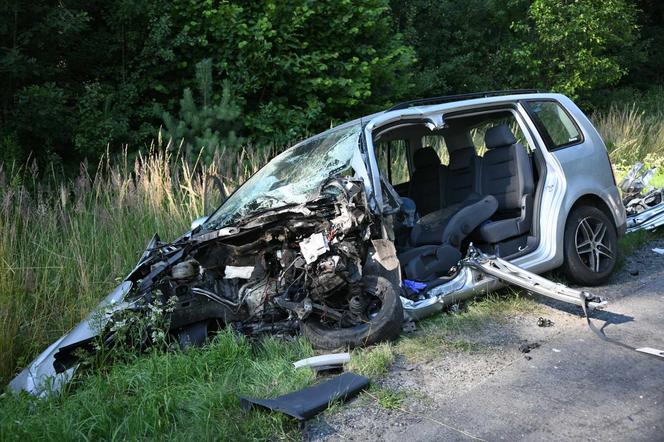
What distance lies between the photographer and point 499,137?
6.54 metres

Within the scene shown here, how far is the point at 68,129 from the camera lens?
34.3ft

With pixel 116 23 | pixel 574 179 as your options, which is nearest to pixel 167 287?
pixel 574 179

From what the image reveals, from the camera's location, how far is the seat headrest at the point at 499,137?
6496mm

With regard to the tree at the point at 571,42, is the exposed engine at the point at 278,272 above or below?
below

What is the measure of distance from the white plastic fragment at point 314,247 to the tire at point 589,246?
8.56 feet

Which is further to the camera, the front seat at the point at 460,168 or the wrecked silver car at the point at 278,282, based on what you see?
the front seat at the point at 460,168

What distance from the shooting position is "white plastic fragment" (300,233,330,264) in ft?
15.9

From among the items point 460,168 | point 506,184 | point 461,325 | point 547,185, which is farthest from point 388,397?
point 460,168

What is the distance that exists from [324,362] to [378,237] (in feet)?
3.73

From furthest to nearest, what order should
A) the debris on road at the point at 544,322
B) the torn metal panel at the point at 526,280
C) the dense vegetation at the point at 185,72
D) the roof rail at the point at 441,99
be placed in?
the dense vegetation at the point at 185,72
the roof rail at the point at 441,99
the debris on road at the point at 544,322
the torn metal panel at the point at 526,280

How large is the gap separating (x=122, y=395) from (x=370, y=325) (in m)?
1.79

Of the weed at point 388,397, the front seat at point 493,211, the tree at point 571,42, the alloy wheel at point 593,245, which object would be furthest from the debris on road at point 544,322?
the tree at point 571,42

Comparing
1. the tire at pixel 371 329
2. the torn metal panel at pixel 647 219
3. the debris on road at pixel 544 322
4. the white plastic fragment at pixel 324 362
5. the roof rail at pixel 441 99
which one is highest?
the roof rail at pixel 441 99

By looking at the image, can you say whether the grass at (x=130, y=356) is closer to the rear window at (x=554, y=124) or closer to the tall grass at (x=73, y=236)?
the tall grass at (x=73, y=236)
